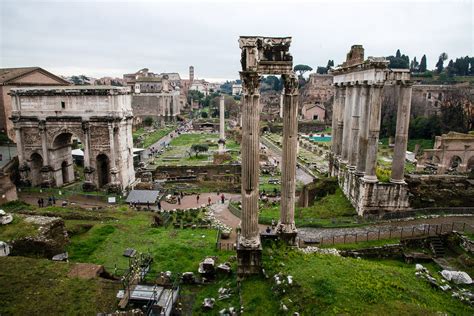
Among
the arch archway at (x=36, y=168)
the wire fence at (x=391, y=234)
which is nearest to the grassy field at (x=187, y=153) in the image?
the arch archway at (x=36, y=168)

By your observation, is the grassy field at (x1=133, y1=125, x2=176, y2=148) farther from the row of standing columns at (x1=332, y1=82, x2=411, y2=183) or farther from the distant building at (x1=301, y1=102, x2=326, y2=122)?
the row of standing columns at (x1=332, y1=82, x2=411, y2=183)

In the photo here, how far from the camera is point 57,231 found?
14.6m

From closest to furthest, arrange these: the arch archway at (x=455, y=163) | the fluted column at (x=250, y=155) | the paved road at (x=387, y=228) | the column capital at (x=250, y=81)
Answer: the column capital at (x=250, y=81) < the fluted column at (x=250, y=155) < the paved road at (x=387, y=228) < the arch archway at (x=455, y=163)

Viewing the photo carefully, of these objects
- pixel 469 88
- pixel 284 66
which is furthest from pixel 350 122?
pixel 469 88

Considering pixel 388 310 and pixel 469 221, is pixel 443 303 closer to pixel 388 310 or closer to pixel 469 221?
pixel 388 310

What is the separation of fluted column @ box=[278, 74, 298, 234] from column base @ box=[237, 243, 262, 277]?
61.2 inches

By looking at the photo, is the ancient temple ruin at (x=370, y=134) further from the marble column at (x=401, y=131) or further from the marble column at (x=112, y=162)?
the marble column at (x=112, y=162)

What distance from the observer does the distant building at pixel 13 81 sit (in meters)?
39.9

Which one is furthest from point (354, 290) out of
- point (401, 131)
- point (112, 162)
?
point (112, 162)

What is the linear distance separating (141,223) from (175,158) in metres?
28.7

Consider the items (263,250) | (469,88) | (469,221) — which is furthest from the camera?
(469,88)

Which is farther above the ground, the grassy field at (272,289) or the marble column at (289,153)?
the marble column at (289,153)

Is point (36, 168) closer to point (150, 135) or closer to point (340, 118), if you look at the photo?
point (340, 118)

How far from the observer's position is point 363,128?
1891cm
